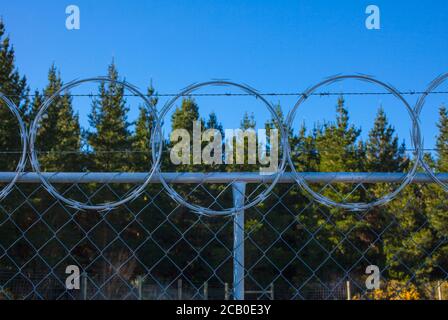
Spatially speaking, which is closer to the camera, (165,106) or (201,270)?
(165,106)

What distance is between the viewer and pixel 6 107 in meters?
15.9

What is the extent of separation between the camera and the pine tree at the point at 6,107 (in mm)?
15438

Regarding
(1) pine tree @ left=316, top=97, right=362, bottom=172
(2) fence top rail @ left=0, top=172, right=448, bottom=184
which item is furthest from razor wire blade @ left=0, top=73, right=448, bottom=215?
(1) pine tree @ left=316, top=97, right=362, bottom=172

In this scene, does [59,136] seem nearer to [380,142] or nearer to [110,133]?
[110,133]

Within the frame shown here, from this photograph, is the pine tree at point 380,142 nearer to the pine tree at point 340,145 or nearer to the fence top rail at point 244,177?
the pine tree at point 340,145

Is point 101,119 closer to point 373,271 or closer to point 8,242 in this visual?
point 8,242

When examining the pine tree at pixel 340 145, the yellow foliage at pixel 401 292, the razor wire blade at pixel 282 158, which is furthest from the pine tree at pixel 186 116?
the razor wire blade at pixel 282 158

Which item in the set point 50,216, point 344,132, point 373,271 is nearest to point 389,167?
point 344,132

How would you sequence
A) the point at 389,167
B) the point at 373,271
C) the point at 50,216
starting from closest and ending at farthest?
the point at 373,271 < the point at 389,167 < the point at 50,216

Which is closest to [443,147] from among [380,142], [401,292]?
[401,292]

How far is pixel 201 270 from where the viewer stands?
18.9 meters

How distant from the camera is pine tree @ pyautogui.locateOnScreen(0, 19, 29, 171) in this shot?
1544 centimetres

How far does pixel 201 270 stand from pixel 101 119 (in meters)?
7.70
